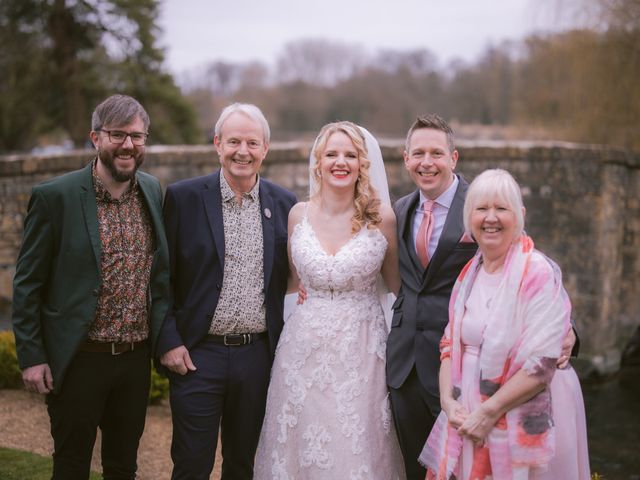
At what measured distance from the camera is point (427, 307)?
3180 millimetres

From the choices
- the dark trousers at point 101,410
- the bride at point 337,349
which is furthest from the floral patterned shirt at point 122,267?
the bride at point 337,349

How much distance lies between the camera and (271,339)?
11.2 ft

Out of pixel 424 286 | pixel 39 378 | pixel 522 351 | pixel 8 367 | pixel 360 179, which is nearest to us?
pixel 522 351

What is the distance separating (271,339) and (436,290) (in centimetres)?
90

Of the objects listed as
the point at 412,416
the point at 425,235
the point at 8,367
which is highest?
the point at 425,235

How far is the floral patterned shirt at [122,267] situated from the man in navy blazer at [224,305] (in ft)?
0.50

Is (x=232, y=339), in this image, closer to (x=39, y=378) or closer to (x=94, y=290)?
(x=94, y=290)

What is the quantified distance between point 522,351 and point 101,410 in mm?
2006

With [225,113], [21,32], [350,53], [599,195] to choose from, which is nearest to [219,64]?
[350,53]

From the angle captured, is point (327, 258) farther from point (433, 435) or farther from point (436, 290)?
point (433, 435)

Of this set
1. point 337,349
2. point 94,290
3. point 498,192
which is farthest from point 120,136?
point 498,192

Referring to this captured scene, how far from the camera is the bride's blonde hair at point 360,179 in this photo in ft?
11.0

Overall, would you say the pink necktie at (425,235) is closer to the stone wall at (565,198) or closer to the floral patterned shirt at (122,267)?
→ the floral patterned shirt at (122,267)

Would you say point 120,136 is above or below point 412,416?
above
